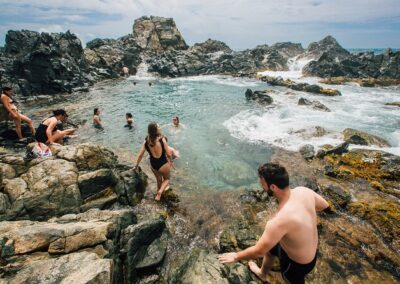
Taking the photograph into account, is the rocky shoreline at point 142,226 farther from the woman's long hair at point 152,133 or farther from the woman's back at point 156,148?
the woman's long hair at point 152,133

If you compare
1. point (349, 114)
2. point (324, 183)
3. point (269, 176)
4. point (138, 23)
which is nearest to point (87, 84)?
point (349, 114)

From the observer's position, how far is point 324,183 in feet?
33.2

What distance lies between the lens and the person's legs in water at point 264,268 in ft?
15.6

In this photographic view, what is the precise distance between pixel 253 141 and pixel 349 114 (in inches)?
537

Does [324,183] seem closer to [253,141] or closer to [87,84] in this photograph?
[253,141]

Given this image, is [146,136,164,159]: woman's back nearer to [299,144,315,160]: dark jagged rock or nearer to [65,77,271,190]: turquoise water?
[65,77,271,190]: turquoise water

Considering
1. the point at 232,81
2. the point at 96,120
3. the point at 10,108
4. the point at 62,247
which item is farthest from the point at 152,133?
the point at 232,81

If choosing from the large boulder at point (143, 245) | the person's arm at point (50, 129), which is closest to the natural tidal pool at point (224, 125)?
the person's arm at point (50, 129)

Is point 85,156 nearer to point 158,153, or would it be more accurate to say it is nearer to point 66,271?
point 158,153

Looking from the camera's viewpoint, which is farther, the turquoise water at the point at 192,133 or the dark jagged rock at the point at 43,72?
the dark jagged rock at the point at 43,72

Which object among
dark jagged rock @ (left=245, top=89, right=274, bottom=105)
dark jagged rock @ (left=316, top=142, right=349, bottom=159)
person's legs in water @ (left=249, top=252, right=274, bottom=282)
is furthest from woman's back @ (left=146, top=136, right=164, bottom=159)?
dark jagged rock @ (left=245, top=89, right=274, bottom=105)

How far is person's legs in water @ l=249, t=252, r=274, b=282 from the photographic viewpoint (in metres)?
4.77

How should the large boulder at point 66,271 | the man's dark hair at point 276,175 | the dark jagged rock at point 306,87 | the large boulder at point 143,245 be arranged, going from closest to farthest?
the large boulder at point 66,271
the man's dark hair at point 276,175
the large boulder at point 143,245
the dark jagged rock at point 306,87

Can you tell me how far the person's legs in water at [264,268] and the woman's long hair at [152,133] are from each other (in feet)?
14.8
